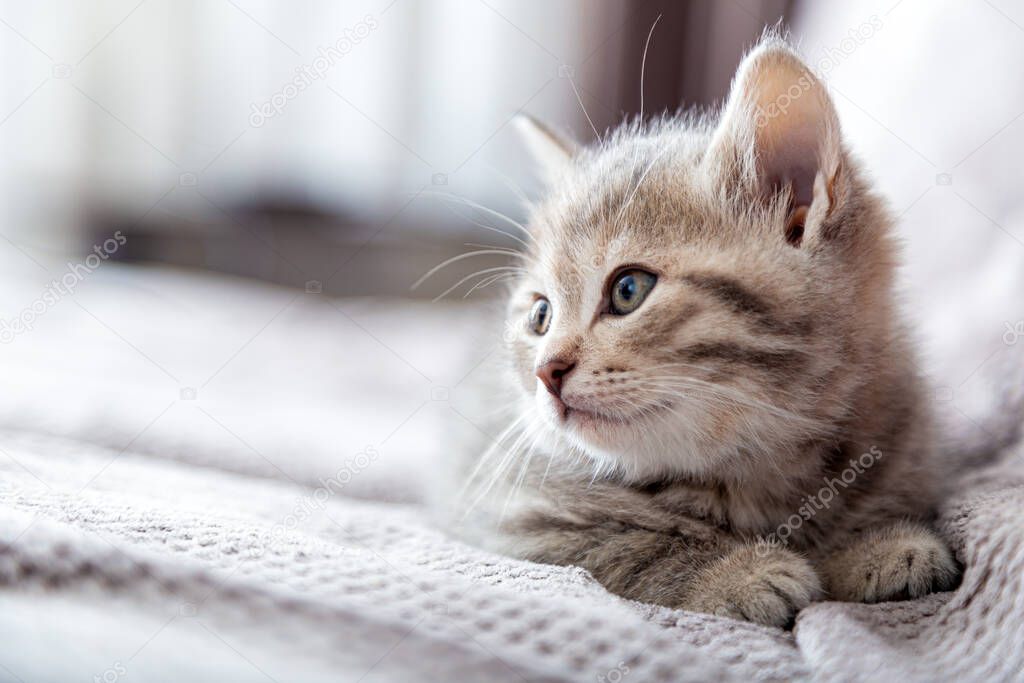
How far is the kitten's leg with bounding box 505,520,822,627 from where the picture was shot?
0.92 m

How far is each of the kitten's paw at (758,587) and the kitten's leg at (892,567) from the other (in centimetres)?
6

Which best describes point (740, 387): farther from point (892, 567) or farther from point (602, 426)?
point (892, 567)

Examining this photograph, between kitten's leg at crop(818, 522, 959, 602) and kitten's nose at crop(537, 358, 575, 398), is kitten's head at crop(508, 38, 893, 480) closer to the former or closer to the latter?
kitten's nose at crop(537, 358, 575, 398)

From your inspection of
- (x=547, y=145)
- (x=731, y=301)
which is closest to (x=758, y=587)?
(x=731, y=301)

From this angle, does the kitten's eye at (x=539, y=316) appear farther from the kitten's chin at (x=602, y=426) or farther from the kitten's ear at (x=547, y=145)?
the kitten's ear at (x=547, y=145)

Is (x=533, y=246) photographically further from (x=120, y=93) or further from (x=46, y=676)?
(x=120, y=93)

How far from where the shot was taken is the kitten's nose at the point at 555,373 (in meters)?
1.05

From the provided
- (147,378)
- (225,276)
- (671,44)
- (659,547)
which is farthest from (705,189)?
(225,276)

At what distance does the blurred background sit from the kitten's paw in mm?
1128

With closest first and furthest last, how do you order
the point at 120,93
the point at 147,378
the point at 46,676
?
the point at 46,676 → the point at 147,378 → the point at 120,93

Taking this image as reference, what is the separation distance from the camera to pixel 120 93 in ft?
13.3

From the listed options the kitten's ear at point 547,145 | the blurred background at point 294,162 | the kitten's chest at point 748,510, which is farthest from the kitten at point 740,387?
the blurred background at point 294,162

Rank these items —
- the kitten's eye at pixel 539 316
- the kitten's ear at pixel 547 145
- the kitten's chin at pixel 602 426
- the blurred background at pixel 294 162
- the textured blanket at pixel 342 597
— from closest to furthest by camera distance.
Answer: the textured blanket at pixel 342 597 → the kitten's chin at pixel 602 426 → the kitten's eye at pixel 539 316 → the kitten's ear at pixel 547 145 → the blurred background at pixel 294 162

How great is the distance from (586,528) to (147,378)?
151cm
